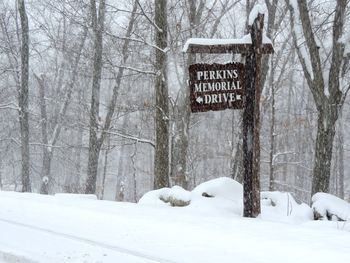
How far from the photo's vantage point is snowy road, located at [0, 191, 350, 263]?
4867 millimetres

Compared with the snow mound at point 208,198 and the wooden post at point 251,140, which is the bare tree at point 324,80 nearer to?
the snow mound at point 208,198

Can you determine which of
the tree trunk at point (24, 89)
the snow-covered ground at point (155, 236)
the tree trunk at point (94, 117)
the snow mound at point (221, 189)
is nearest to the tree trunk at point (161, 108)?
the snow mound at point (221, 189)

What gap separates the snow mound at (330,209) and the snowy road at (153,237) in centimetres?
80

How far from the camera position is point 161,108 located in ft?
40.9

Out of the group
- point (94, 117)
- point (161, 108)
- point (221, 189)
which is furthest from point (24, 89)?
point (221, 189)

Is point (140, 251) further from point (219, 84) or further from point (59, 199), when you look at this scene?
point (59, 199)

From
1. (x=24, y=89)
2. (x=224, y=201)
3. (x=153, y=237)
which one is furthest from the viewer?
(x=24, y=89)

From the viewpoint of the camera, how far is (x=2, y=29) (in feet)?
80.5

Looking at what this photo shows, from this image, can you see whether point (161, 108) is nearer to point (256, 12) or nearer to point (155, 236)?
point (256, 12)

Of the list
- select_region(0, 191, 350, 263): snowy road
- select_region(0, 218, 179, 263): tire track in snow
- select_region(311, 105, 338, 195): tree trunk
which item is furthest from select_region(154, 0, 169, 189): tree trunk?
select_region(0, 218, 179, 263): tire track in snow

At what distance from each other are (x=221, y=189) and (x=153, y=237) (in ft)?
10.9

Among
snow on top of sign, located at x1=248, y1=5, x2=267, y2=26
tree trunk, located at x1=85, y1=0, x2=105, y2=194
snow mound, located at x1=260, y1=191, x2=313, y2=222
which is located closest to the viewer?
snow on top of sign, located at x1=248, y1=5, x2=267, y2=26

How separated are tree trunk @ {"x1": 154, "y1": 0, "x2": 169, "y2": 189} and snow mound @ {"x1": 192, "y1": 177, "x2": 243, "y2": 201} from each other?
11.6ft

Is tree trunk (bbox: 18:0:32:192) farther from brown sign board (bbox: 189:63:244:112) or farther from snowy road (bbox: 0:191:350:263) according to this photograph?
brown sign board (bbox: 189:63:244:112)
